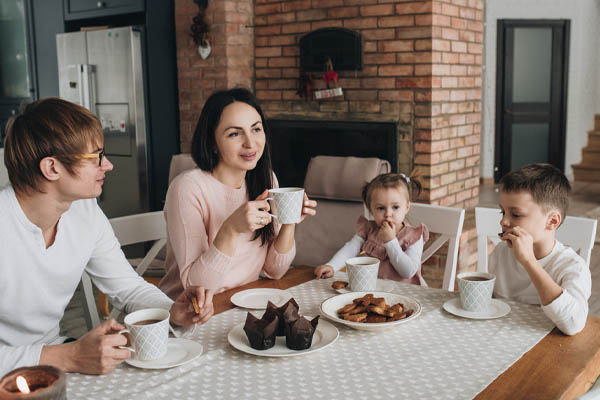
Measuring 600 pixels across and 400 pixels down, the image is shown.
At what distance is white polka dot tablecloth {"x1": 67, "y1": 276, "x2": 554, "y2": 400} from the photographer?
103 centimetres

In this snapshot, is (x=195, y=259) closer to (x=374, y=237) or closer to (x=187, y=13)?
(x=374, y=237)

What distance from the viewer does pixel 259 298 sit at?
153cm

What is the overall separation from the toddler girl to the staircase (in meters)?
6.42

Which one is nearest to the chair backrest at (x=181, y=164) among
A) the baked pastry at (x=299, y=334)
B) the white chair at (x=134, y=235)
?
the white chair at (x=134, y=235)

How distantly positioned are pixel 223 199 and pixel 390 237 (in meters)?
0.56

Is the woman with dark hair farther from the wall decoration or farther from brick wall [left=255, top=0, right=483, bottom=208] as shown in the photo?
the wall decoration

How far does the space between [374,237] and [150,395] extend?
50.1 inches

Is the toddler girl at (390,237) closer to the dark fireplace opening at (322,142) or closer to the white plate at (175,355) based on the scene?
the white plate at (175,355)

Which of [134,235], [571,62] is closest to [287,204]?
[134,235]

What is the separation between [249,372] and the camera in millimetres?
1111

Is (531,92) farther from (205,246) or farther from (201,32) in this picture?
(205,246)

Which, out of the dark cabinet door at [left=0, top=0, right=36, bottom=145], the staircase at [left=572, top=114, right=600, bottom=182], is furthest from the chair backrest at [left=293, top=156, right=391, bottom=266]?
the staircase at [left=572, top=114, right=600, bottom=182]

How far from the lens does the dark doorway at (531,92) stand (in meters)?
7.55

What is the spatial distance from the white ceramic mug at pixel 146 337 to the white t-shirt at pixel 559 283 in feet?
2.61
